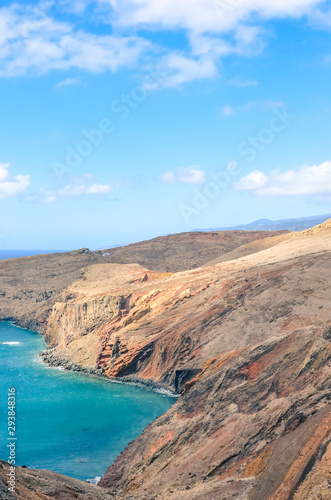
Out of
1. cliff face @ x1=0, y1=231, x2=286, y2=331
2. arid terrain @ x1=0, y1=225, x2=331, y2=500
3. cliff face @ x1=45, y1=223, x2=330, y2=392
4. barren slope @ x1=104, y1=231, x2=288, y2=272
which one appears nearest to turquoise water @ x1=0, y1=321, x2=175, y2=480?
arid terrain @ x1=0, y1=225, x2=331, y2=500

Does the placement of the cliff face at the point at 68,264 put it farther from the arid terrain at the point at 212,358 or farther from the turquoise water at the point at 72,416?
the turquoise water at the point at 72,416

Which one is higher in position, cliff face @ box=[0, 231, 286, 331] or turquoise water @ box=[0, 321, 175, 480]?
cliff face @ box=[0, 231, 286, 331]

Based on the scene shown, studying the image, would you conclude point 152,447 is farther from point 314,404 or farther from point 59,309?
point 59,309

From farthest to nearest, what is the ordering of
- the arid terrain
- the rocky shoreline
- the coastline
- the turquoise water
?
the rocky shoreline, the coastline, the turquoise water, the arid terrain

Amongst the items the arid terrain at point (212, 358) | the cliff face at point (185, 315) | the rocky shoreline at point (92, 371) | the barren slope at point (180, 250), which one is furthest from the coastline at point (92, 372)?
the barren slope at point (180, 250)

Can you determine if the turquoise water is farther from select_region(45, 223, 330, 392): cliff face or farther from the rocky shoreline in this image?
select_region(45, 223, 330, 392): cliff face

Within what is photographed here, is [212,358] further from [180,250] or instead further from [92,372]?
→ [180,250]

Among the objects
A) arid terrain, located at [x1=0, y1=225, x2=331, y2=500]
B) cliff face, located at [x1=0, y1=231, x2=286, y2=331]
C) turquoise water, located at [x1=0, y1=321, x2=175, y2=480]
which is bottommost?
turquoise water, located at [x1=0, y1=321, x2=175, y2=480]
